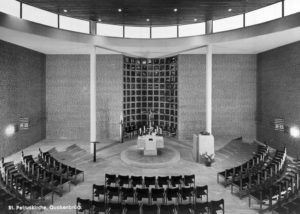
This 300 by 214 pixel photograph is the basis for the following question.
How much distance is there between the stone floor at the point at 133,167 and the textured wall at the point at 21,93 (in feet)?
2.64

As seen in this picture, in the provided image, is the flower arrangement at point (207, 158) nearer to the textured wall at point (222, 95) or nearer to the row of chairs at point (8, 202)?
the textured wall at point (222, 95)

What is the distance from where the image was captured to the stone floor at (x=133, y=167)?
7.77m

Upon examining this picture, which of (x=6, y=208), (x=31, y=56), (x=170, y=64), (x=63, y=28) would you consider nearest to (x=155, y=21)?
(x=170, y=64)

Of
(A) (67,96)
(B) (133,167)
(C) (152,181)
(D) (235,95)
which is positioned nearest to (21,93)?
(A) (67,96)

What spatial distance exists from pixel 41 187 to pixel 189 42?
11204mm

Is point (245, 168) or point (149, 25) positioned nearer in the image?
point (245, 168)

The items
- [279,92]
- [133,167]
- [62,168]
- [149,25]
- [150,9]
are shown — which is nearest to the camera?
[62,168]

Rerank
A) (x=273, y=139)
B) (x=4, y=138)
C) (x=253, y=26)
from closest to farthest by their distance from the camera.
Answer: (x=253, y=26) < (x=4, y=138) < (x=273, y=139)

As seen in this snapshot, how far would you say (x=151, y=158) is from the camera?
39.1 ft

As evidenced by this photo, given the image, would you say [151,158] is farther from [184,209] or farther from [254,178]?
[184,209]

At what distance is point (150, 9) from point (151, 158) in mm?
8605

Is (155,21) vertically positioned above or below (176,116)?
above

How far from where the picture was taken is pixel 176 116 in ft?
55.5

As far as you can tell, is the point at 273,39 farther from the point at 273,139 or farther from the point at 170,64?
the point at 170,64
